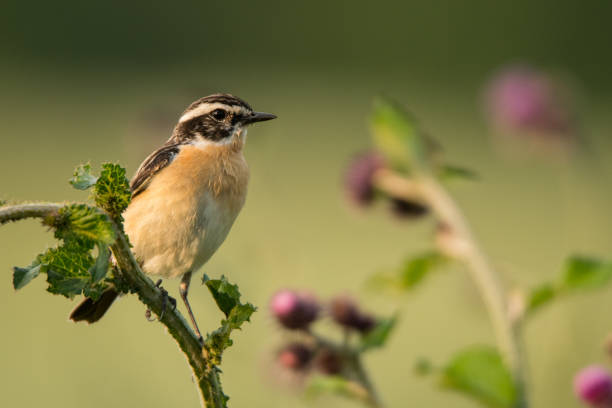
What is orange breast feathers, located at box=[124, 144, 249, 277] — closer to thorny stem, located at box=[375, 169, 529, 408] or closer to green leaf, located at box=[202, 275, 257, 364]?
thorny stem, located at box=[375, 169, 529, 408]

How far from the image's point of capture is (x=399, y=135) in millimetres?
2471

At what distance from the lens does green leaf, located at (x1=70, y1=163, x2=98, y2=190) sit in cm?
112

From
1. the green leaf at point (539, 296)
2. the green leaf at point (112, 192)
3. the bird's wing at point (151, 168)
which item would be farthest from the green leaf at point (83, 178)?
the green leaf at point (539, 296)

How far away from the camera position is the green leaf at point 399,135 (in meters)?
2.43

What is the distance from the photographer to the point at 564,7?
56.7 ft

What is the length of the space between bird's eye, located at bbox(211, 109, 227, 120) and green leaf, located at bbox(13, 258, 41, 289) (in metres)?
1.32

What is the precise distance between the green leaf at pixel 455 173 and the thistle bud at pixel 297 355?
2.01ft

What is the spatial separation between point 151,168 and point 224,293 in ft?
3.42

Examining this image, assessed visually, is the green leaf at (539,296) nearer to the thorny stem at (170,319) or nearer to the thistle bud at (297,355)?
the thistle bud at (297,355)

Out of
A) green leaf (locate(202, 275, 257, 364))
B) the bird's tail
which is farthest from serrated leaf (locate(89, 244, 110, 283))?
the bird's tail

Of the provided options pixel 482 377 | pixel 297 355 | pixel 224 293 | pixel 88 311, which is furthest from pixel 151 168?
pixel 224 293

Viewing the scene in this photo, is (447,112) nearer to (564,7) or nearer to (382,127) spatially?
(564,7)

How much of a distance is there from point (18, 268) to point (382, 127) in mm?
1532

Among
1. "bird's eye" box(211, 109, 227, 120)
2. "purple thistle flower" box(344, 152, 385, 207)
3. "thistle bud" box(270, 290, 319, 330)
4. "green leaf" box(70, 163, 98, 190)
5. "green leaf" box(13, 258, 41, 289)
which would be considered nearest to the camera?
"green leaf" box(13, 258, 41, 289)
